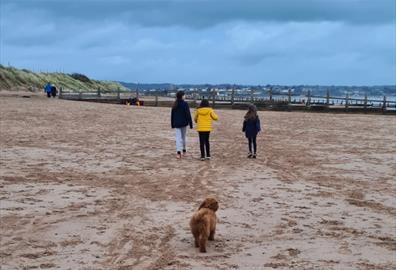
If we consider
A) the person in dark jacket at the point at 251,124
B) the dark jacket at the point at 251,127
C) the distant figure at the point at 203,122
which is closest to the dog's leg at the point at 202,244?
the distant figure at the point at 203,122

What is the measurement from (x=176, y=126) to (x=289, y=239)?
7.45 m

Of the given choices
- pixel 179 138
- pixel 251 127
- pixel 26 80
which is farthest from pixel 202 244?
pixel 26 80

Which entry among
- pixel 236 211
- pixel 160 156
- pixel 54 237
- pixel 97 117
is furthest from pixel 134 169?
pixel 97 117

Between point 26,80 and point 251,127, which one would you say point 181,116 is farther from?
point 26,80

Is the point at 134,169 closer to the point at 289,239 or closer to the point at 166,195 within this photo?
the point at 166,195

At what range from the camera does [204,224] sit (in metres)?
6.30

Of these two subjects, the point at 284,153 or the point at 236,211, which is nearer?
the point at 236,211

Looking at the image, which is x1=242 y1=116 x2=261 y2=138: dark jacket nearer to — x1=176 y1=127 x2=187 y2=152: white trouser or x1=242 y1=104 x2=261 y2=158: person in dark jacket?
x1=242 y1=104 x2=261 y2=158: person in dark jacket

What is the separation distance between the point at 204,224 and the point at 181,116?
780cm

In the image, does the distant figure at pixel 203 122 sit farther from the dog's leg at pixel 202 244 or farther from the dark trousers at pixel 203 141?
the dog's leg at pixel 202 244

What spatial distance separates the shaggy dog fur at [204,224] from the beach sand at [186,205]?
0.16 meters

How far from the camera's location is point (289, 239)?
22.6 feet

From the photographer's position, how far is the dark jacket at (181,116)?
1389 cm

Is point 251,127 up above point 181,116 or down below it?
below
